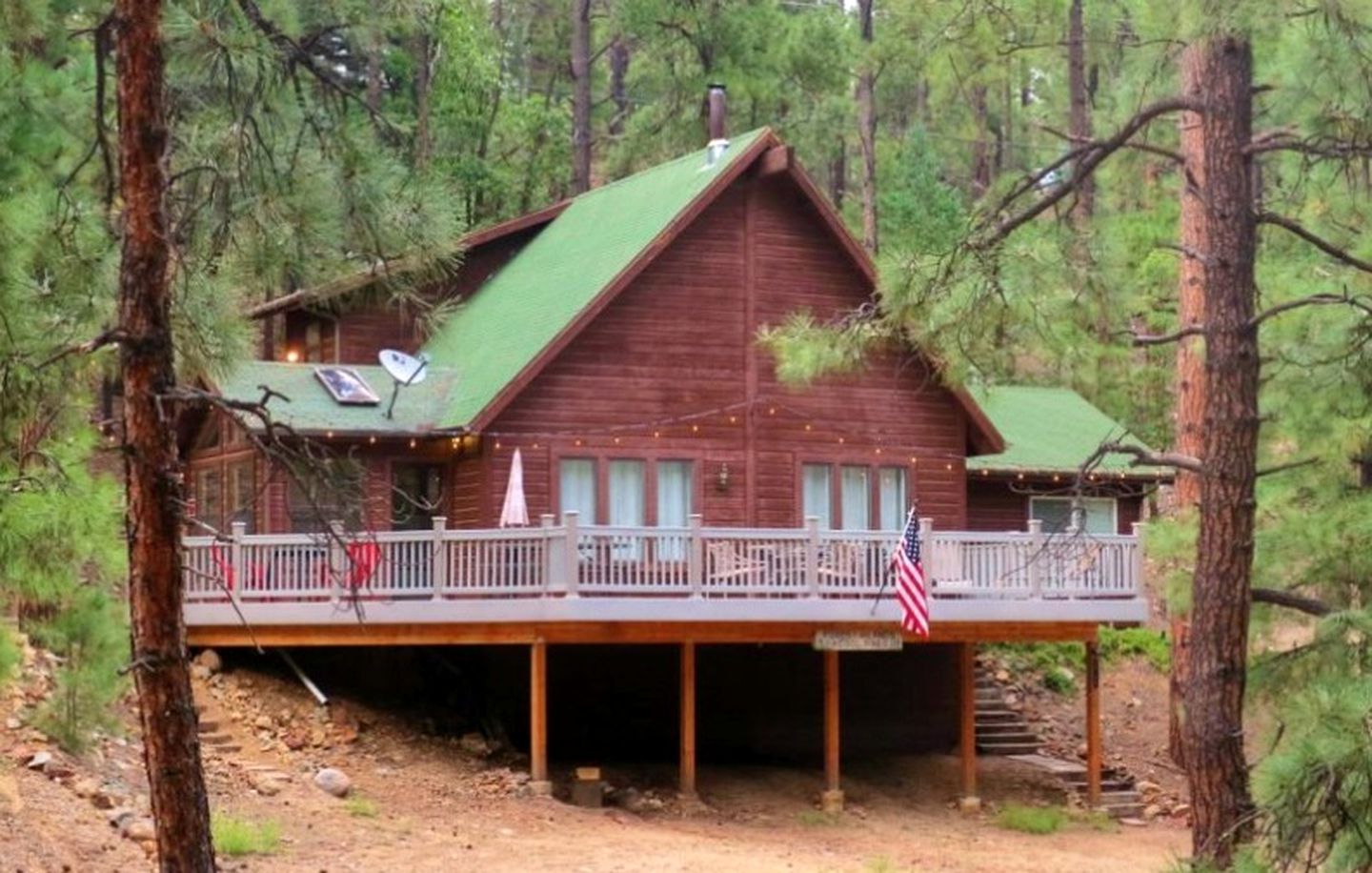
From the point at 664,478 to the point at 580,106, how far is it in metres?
15.8

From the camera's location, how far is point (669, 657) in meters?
27.5

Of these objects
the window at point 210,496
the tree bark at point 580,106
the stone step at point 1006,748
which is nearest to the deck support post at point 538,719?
the window at point 210,496

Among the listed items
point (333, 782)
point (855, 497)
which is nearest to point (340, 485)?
point (333, 782)

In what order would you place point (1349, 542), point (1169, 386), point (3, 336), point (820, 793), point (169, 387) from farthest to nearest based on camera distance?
point (1169, 386)
point (820, 793)
point (1349, 542)
point (3, 336)
point (169, 387)

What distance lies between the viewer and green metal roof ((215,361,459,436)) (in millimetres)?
25750

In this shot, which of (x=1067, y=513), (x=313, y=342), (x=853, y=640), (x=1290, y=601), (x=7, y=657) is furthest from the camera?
(x=1067, y=513)

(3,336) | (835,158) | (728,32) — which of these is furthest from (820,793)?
(835,158)

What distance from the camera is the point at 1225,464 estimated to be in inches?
510

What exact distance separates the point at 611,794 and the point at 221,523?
7012mm

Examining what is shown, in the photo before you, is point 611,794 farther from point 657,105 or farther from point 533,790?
point 657,105

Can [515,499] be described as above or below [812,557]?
above

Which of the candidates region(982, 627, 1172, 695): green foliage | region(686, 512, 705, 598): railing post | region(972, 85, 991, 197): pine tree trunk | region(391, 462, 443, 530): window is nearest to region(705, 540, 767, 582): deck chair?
region(686, 512, 705, 598): railing post

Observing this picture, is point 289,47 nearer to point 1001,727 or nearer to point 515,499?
point 515,499

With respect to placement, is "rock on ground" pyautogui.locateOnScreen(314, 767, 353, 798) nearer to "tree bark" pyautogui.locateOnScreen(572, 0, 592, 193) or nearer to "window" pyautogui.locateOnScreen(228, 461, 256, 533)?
"window" pyautogui.locateOnScreen(228, 461, 256, 533)
